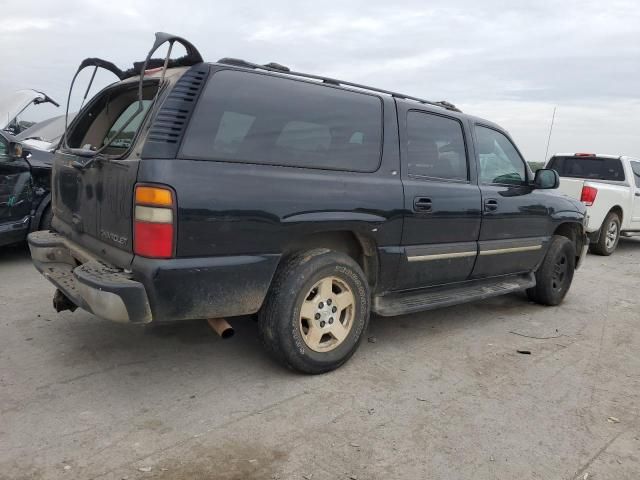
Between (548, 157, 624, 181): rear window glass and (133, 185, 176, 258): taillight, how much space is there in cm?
860

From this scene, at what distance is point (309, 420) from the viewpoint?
285 centimetres

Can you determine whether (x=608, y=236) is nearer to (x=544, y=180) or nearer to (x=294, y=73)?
(x=544, y=180)

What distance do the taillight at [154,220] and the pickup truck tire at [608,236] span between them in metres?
8.57

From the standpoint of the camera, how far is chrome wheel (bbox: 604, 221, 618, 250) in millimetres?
9258

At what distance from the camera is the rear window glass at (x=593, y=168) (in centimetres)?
959

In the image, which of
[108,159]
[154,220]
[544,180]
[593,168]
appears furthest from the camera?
[593,168]

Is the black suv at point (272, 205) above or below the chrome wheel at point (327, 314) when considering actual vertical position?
above

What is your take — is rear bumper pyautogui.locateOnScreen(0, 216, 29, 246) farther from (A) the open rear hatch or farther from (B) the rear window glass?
(B) the rear window glass

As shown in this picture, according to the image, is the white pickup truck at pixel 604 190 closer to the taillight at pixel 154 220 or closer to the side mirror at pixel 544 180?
the side mirror at pixel 544 180

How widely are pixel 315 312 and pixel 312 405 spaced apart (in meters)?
0.58

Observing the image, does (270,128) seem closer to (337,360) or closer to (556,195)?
(337,360)

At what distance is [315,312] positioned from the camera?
130 inches

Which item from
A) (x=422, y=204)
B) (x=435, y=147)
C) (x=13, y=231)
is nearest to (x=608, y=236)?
(x=435, y=147)

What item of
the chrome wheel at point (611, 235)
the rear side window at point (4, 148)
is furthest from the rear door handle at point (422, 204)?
the chrome wheel at point (611, 235)
